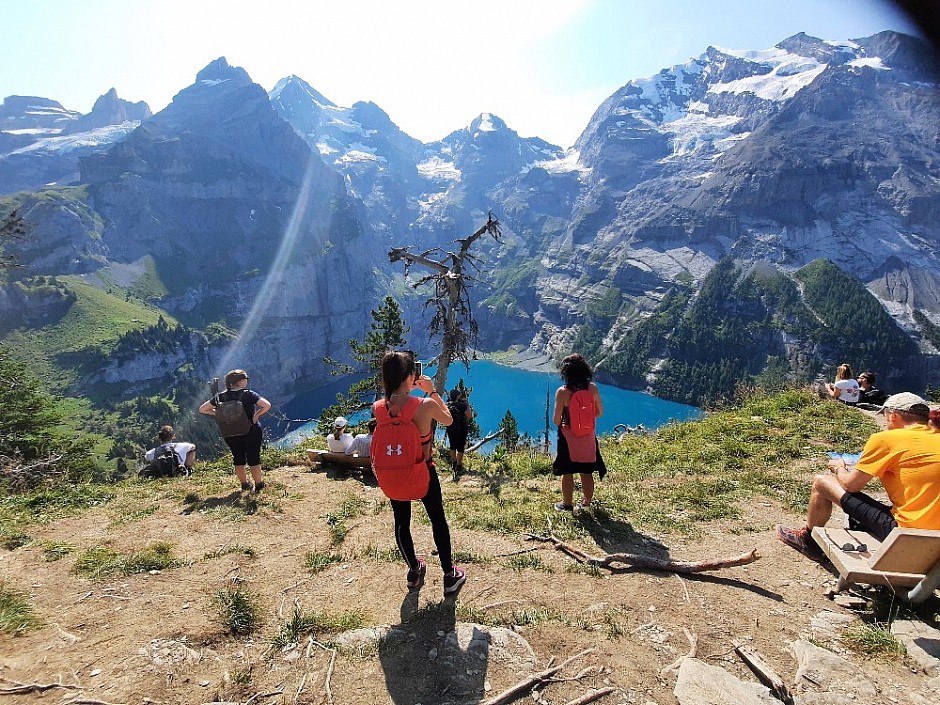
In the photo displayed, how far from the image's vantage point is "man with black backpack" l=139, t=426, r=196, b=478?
12.5 m

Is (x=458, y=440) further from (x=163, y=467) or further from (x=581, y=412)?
(x=163, y=467)

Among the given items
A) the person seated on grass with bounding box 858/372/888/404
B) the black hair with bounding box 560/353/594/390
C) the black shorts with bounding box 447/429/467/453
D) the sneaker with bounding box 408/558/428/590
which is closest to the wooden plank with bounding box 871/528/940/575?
the black hair with bounding box 560/353/594/390

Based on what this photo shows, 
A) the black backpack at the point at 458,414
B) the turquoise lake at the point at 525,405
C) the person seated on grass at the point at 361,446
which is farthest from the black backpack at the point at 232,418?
the turquoise lake at the point at 525,405

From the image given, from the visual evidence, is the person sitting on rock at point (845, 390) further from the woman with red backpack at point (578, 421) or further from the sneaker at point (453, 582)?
the sneaker at point (453, 582)

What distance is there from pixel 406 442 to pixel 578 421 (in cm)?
381

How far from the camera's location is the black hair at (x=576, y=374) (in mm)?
7766

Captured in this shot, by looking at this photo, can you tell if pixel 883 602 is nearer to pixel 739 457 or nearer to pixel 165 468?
pixel 739 457

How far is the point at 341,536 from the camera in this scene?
7.65 meters

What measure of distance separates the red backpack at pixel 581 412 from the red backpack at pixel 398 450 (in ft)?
11.5

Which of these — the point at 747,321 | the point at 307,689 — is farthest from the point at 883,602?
the point at 747,321

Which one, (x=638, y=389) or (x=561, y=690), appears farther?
(x=638, y=389)

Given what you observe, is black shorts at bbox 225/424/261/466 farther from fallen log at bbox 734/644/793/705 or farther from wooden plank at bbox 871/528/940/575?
wooden plank at bbox 871/528/940/575

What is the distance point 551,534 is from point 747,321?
215858mm

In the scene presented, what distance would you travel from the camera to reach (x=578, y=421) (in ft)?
25.5
